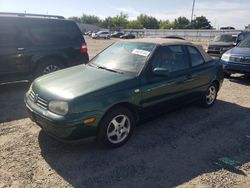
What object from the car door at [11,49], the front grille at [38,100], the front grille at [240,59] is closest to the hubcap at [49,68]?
the car door at [11,49]

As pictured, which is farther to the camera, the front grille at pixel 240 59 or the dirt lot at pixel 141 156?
the front grille at pixel 240 59

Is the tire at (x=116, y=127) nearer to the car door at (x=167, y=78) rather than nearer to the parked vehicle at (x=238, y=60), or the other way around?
the car door at (x=167, y=78)

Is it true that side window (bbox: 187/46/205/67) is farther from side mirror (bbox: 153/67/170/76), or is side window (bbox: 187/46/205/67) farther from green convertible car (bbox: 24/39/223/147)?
side mirror (bbox: 153/67/170/76)

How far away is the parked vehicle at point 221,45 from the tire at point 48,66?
10178 mm

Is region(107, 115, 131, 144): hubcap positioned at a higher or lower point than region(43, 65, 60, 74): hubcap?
lower

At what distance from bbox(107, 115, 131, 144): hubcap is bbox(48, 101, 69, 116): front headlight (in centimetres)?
74

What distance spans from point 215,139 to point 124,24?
119 m

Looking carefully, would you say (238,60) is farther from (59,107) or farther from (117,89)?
(59,107)

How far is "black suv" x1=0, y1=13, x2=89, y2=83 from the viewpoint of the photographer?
276 inches

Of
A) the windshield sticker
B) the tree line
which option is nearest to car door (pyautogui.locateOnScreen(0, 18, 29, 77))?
the windshield sticker

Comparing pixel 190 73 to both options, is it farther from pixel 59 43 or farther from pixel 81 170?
pixel 59 43

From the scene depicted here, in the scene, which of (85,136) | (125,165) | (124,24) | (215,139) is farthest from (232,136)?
(124,24)

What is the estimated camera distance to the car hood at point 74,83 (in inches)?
157

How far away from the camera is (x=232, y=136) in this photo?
4988mm
